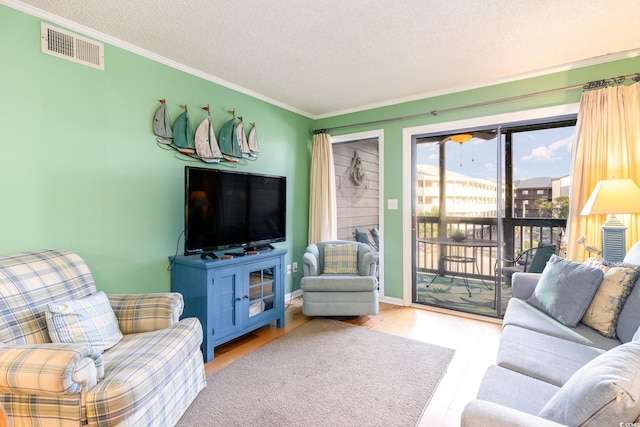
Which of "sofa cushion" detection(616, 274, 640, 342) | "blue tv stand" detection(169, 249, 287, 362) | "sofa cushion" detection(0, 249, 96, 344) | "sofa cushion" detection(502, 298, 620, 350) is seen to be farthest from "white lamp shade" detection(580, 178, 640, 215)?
"sofa cushion" detection(0, 249, 96, 344)

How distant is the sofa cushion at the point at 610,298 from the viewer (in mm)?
1813

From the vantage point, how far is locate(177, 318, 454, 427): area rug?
180 cm

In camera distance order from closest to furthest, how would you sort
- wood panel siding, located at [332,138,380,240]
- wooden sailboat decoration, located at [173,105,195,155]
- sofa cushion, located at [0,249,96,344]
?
sofa cushion, located at [0,249,96,344]
wooden sailboat decoration, located at [173,105,195,155]
wood panel siding, located at [332,138,380,240]

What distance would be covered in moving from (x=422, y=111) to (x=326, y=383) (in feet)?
9.74

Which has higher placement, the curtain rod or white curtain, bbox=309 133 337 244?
the curtain rod

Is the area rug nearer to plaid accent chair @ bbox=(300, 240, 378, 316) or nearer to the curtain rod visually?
plaid accent chair @ bbox=(300, 240, 378, 316)

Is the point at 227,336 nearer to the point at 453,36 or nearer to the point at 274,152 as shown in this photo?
the point at 274,152

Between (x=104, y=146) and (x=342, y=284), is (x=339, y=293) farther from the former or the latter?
(x=104, y=146)

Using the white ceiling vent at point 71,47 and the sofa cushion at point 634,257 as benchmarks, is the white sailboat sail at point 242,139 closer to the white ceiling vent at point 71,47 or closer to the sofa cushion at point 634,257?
the white ceiling vent at point 71,47

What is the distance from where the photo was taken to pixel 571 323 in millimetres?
1925

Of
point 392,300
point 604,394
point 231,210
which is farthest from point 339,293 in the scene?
point 604,394

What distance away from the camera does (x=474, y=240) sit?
3.76 meters

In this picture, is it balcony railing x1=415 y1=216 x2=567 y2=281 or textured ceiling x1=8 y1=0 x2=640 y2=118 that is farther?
balcony railing x1=415 y1=216 x2=567 y2=281

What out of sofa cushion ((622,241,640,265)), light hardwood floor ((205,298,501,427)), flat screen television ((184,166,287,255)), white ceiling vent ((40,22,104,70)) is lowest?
light hardwood floor ((205,298,501,427))
